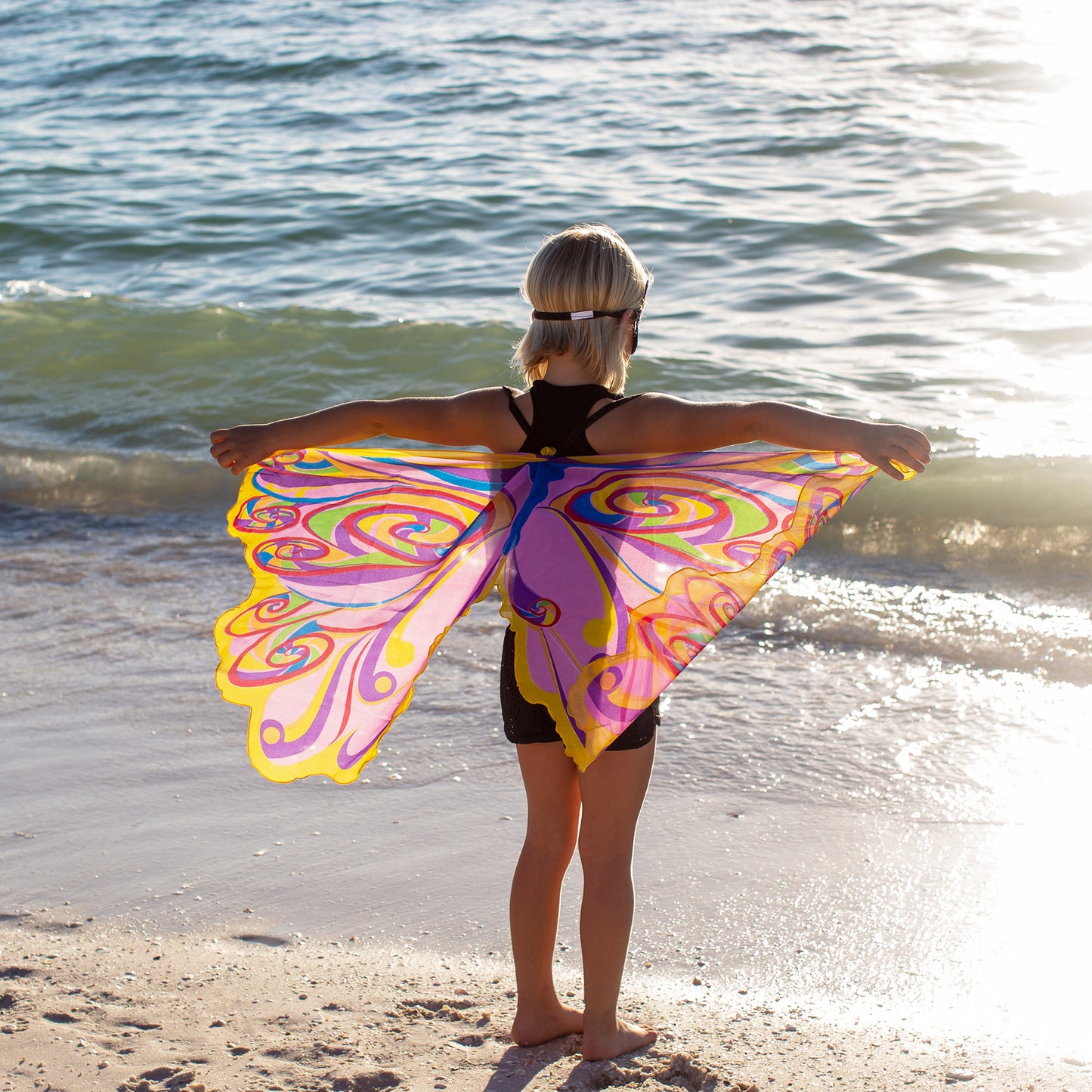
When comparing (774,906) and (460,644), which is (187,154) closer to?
(460,644)

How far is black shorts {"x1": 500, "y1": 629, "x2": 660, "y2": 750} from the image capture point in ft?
8.21

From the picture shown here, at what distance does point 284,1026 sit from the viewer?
2633 millimetres

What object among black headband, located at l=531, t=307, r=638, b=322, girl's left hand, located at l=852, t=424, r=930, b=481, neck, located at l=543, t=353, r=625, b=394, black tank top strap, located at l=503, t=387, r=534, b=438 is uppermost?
black headband, located at l=531, t=307, r=638, b=322

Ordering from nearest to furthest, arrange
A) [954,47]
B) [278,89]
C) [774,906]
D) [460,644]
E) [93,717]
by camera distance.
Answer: [774,906], [93,717], [460,644], [954,47], [278,89]

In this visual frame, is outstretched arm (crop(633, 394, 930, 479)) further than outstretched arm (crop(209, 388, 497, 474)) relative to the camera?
No

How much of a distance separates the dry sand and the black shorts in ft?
2.26

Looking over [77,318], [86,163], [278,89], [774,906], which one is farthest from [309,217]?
[774,906]

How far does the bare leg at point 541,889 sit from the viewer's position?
101 inches

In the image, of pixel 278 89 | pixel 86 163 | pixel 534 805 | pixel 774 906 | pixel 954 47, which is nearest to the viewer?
pixel 534 805

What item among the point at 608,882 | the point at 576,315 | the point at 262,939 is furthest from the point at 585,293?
the point at 262,939

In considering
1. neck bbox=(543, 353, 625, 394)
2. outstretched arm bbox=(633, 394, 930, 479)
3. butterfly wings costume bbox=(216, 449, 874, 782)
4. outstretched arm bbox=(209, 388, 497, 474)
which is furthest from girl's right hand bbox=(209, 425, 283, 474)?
outstretched arm bbox=(633, 394, 930, 479)

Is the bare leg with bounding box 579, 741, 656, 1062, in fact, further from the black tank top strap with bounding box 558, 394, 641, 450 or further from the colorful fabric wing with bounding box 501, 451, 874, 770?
the black tank top strap with bounding box 558, 394, 641, 450

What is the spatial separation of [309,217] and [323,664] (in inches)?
438

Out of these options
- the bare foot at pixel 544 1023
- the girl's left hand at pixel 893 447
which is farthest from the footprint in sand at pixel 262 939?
the girl's left hand at pixel 893 447
